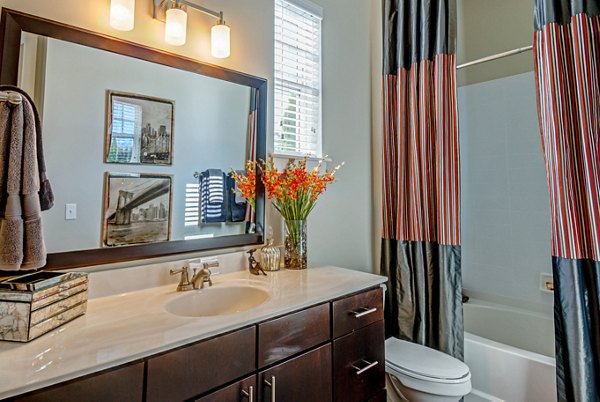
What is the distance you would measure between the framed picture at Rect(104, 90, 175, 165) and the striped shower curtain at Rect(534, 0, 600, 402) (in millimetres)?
1817

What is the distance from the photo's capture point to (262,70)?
5.67 ft

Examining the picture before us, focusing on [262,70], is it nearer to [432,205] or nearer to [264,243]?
[264,243]

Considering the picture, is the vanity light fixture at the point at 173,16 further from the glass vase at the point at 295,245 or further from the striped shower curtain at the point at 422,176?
the striped shower curtain at the point at 422,176

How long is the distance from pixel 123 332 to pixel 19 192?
52 centimetres

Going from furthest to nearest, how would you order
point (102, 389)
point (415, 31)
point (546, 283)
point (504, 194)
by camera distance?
point (504, 194), point (546, 283), point (415, 31), point (102, 389)

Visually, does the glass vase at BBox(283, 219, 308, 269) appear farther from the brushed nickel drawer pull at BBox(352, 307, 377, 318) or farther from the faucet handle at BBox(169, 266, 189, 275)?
the faucet handle at BBox(169, 266, 189, 275)

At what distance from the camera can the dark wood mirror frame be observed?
105 cm

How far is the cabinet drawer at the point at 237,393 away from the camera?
89 centimetres

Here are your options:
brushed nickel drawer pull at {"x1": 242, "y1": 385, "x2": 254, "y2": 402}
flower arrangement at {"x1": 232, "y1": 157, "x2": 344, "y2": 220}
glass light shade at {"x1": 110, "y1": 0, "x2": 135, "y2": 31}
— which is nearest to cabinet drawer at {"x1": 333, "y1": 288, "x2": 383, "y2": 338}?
brushed nickel drawer pull at {"x1": 242, "y1": 385, "x2": 254, "y2": 402}

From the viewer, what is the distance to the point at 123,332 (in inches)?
34.2

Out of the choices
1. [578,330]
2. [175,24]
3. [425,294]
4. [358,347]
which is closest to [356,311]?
[358,347]

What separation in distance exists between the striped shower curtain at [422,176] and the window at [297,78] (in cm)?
53

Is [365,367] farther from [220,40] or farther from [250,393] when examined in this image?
[220,40]

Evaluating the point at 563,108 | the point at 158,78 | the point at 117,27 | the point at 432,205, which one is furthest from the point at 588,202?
the point at 117,27
